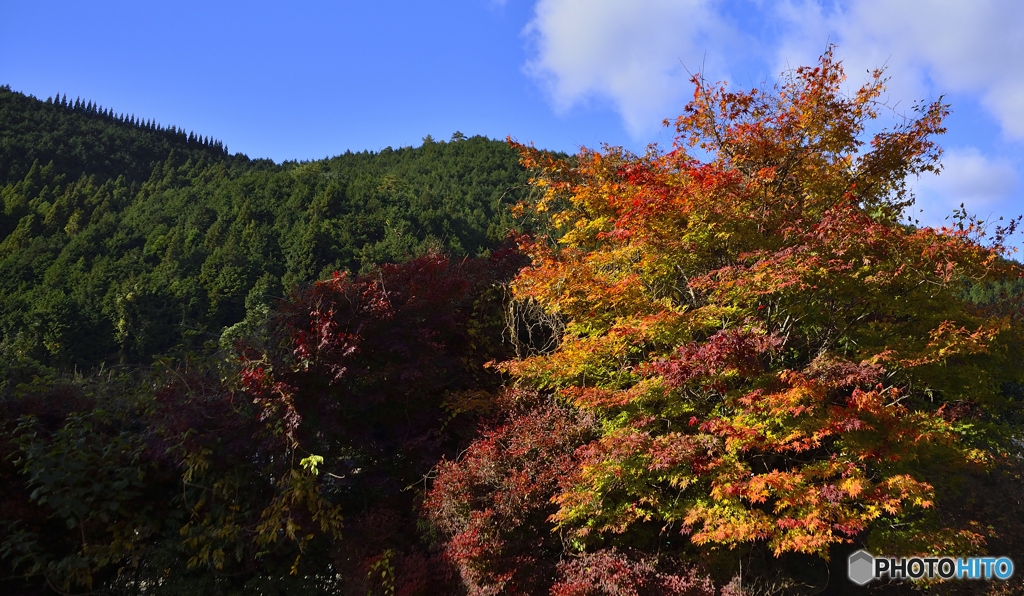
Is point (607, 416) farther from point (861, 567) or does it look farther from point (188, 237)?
point (188, 237)

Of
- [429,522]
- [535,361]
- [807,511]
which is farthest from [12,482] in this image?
[807,511]

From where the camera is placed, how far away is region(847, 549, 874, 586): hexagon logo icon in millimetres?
6586

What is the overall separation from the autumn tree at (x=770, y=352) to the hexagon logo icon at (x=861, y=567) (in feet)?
0.99

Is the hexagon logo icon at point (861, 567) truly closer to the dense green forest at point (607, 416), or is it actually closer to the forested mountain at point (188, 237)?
the dense green forest at point (607, 416)

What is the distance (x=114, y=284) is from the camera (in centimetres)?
2928

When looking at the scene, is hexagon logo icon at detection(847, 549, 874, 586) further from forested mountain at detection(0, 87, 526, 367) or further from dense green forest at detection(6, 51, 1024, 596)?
forested mountain at detection(0, 87, 526, 367)

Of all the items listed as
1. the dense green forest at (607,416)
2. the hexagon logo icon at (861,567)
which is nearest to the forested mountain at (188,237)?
the dense green forest at (607,416)

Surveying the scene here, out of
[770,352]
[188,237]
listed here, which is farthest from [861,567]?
[188,237]

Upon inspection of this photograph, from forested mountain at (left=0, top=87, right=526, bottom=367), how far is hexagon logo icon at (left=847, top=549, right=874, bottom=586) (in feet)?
48.6

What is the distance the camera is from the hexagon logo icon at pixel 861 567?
6586 millimetres

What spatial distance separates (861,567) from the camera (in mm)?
6852

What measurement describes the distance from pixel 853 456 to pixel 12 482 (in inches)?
347

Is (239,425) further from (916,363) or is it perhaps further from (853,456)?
(916,363)

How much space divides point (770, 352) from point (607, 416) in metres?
2.14
